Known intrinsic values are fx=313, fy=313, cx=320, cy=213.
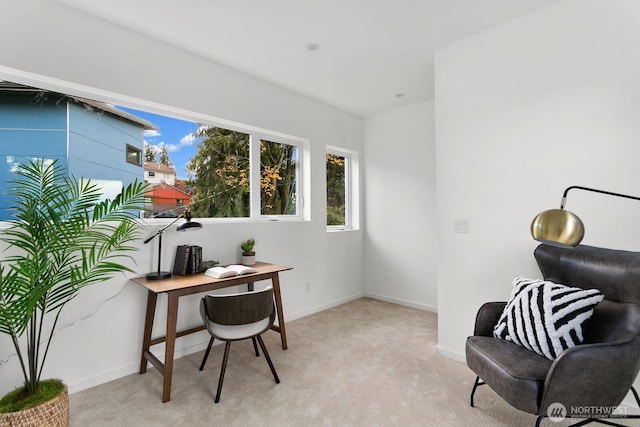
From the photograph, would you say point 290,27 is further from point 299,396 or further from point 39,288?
point 299,396

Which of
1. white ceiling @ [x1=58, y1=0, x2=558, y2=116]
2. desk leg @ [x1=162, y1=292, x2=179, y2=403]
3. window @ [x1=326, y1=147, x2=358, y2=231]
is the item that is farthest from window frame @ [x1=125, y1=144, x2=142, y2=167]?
window @ [x1=326, y1=147, x2=358, y2=231]

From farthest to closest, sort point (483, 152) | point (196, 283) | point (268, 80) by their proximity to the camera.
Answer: point (268, 80) → point (483, 152) → point (196, 283)

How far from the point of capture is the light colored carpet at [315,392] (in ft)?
6.04

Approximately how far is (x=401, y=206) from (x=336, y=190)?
914mm

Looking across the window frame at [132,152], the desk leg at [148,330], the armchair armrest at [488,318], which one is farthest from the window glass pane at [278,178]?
the armchair armrest at [488,318]

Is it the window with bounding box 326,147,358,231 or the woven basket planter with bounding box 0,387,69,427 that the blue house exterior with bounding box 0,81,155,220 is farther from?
the window with bounding box 326,147,358,231

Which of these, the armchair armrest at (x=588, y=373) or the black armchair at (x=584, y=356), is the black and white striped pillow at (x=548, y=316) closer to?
the black armchair at (x=584, y=356)

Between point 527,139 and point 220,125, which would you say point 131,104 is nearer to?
point 220,125

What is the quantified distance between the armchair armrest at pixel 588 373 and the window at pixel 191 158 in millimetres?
2364

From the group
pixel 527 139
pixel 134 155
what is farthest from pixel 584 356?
pixel 134 155

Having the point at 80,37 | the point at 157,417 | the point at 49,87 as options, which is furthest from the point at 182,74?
the point at 157,417

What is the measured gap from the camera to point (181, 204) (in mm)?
2832

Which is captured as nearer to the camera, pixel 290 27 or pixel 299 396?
pixel 299 396

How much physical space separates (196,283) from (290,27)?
2027 millimetres
